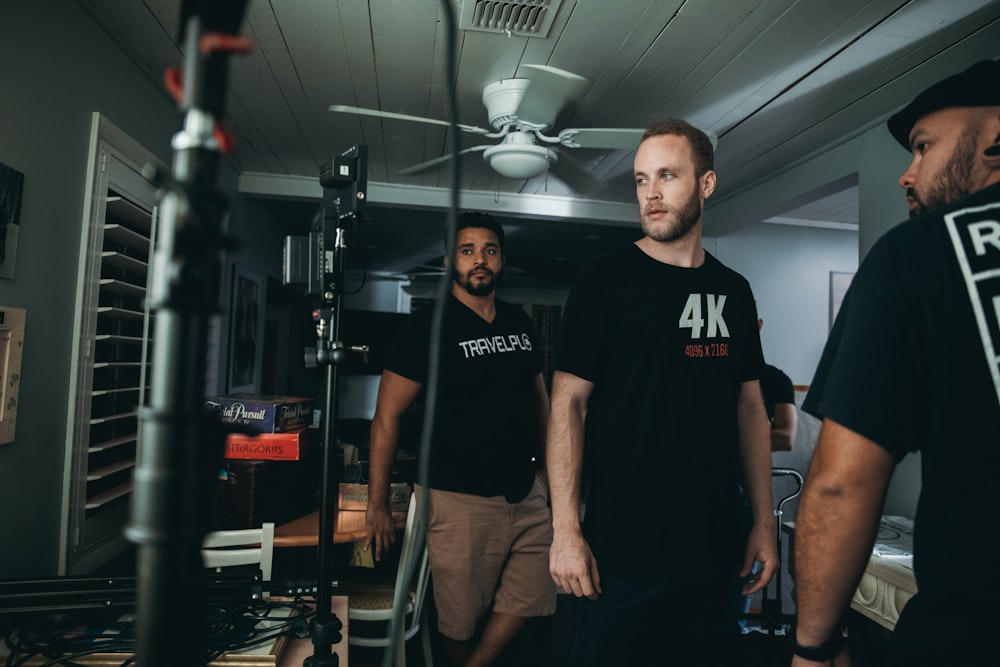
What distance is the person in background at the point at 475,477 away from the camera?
2.00 m

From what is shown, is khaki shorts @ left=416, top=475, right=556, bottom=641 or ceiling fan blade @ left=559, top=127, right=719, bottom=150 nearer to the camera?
khaki shorts @ left=416, top=475, right=556, bottom=641

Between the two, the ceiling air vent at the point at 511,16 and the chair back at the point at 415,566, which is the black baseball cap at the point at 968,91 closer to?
the ceiling air vent at the point at 511,16

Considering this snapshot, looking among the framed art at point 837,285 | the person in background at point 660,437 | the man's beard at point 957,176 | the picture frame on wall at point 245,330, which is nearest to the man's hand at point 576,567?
the person in background at point 660,437

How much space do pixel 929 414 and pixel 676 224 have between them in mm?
683

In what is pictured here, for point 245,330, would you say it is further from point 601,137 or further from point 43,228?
point 601,137

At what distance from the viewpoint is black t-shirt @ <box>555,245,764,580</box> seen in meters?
1.25

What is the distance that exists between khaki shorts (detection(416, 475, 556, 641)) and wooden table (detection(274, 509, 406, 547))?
28 cm

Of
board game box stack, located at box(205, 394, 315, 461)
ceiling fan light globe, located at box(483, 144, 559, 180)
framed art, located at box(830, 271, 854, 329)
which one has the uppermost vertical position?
ceiling fan light globe, located at box(483, 144, 559, 180)

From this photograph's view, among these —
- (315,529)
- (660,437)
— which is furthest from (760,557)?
(315,529)

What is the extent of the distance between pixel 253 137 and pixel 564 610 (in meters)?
3.15

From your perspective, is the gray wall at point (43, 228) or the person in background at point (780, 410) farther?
the person in background at point (780, 410)

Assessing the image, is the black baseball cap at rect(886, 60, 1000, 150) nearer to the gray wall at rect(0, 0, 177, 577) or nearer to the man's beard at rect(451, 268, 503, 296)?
the man's beard at rect(451, 268, 503, 296)

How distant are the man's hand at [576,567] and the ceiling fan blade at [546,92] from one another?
5.30 feet

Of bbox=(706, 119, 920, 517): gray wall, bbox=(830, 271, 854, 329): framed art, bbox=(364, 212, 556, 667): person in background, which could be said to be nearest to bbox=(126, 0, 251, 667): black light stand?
bbox=(364, 212, 556, 667): person in background
